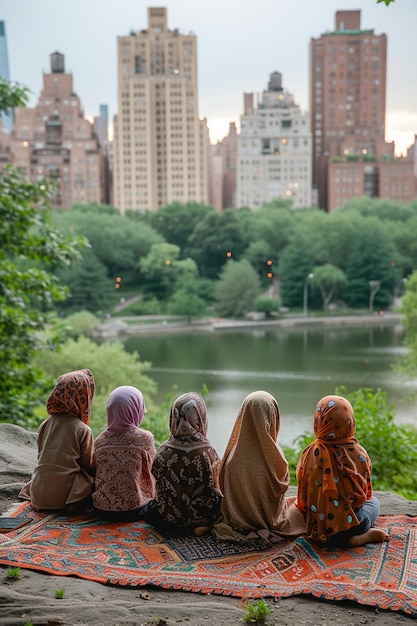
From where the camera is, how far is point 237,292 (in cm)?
2798

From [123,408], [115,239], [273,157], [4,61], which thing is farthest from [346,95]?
[123,408]

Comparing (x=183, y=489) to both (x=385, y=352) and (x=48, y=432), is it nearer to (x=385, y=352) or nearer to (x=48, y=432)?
(x=48, y=432)

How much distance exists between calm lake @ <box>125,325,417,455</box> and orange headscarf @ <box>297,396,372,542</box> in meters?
9.87

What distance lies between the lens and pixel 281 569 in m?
2.09

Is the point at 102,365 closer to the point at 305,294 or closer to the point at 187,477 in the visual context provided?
the point at 187,477

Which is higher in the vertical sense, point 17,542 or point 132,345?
point 17,542

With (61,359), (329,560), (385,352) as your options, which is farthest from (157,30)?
(329,560)

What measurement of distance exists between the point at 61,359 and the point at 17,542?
12345 mm

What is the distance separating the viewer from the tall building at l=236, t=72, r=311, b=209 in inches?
1898

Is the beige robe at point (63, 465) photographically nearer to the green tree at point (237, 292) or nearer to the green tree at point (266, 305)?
the green tree at point (266, 305)

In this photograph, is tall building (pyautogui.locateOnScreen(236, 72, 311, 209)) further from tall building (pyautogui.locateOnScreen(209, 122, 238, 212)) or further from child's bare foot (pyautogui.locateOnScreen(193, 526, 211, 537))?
child's bare foot (pyautogui.locateOnScreen(193, 526, 211, 537))

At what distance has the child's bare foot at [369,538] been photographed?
2256 mm

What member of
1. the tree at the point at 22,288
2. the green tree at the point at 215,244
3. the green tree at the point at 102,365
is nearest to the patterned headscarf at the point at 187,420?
the tree at the point at 22,288

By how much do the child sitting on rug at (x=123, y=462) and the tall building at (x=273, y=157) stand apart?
45601mm
